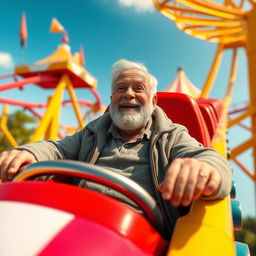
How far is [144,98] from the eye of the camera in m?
1.23

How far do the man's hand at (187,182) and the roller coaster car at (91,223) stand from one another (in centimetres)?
7

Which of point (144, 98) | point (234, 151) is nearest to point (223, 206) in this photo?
point (144, 98)

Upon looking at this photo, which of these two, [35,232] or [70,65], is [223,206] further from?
[70,65]

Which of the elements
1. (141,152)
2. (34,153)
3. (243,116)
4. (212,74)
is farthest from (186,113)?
(212,74)

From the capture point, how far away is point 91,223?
58cm

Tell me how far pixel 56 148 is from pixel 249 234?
1523 cm

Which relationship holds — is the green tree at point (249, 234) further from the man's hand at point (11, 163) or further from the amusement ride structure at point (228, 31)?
the man's hand at point (11, 163)

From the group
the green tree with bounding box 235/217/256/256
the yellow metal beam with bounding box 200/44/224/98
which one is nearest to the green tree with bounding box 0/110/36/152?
the yellow metal beam with bounding box 200/44/224/98

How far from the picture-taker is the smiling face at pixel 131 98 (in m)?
1.19

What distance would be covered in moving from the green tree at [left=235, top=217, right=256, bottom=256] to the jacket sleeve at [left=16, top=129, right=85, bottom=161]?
14.4m

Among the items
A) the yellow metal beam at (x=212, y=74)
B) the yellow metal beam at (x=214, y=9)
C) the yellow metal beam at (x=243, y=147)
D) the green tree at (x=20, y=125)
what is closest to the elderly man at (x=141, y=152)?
the yellow metal beam at (x=243, y=147)

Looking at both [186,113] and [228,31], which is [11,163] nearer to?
[186,113]

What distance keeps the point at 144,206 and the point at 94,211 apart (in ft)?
0.41

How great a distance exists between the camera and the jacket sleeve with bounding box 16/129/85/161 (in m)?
1.01
